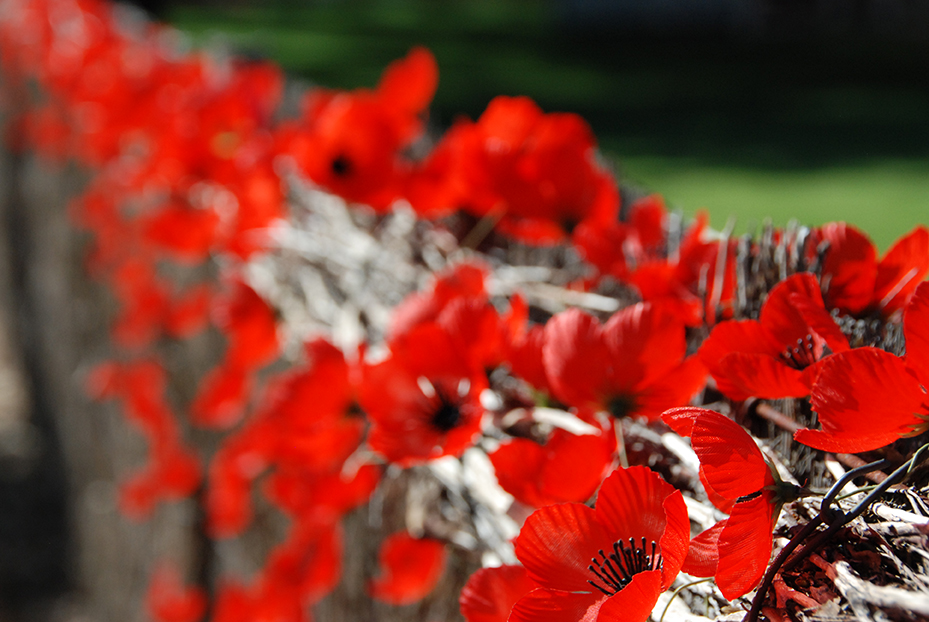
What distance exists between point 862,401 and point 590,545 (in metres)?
0.22

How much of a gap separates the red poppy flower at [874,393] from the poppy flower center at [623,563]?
0.47 feet

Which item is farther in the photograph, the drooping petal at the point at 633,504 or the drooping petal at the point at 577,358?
the drooping petal at the point at 577,358

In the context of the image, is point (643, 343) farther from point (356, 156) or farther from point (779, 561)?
point (356, 156)

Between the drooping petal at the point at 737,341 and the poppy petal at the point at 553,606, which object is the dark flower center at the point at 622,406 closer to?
the drooping petal at the point at 737,341

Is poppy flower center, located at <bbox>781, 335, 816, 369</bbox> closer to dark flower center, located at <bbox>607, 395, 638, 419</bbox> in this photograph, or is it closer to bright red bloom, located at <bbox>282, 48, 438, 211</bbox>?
dark flower center, located at <bbox>607, 395, 638, 419</bbox>

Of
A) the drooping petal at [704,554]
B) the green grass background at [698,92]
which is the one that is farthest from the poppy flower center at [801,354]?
the green grass background at [698,92]

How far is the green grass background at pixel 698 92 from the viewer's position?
3834 mm

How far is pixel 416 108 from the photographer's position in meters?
1.63

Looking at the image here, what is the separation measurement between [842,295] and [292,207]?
156cm

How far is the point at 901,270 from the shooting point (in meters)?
0.77

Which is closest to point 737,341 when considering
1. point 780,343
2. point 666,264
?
point 780,343

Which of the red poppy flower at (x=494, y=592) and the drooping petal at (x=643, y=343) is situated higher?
the drooping petal at (x=643, y=343)

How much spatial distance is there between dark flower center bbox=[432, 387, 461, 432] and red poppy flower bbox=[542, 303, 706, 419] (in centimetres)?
16

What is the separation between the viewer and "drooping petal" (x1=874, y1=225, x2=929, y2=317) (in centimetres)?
75
